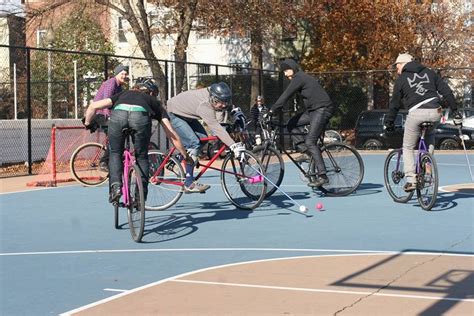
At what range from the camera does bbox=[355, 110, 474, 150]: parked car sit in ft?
90.4

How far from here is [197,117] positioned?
36.7ft

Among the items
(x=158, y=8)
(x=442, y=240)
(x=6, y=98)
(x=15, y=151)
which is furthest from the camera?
(x=158, y=8)

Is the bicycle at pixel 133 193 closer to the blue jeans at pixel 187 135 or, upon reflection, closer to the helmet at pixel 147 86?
the helmet at pixel 147 86

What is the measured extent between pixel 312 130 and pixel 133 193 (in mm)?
4128

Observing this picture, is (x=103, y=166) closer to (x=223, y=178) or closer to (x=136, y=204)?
(x=223, y=178)

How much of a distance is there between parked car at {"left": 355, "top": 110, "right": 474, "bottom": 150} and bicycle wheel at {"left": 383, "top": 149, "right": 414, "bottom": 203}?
15794 mm

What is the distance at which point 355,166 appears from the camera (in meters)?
12.8

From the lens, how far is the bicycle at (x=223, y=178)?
10953 millimetres

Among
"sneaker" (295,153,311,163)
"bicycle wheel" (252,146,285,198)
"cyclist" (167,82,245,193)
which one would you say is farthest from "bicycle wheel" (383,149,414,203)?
"cyclist" (167,82,245,193)

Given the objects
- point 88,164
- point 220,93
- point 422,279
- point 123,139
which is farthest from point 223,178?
point 422,279

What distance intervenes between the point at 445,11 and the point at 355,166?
89.3 ft

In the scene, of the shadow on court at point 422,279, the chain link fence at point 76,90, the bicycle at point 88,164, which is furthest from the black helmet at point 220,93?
the chain link fence at point 76,90

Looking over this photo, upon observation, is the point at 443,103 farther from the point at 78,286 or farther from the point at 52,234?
the point at 78,286

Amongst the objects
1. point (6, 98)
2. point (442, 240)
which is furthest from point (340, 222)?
point (6, 98)
